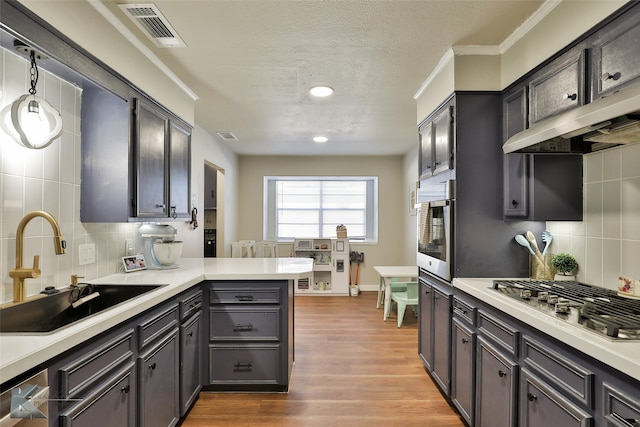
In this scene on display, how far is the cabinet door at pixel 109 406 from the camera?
1.21 meters

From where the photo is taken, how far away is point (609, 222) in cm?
184

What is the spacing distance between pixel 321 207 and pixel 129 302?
5.32 metres

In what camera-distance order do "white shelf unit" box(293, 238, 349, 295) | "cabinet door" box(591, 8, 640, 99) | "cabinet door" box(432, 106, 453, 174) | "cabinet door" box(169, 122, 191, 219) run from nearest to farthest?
"cabinet door" box(591, 8, 640, 99) → "cabinet door" box(432, 106, 453, 174) → "cabinet door" box(169, 122, 191, 219) → "white shelf unit" box(293, 238, 349, 295)

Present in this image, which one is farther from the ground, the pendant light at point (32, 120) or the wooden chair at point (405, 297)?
the pendant light at point (32, 120)

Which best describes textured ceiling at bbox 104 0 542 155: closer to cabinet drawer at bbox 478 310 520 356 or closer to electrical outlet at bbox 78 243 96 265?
electrical outlet at bbox 78 243 96 265

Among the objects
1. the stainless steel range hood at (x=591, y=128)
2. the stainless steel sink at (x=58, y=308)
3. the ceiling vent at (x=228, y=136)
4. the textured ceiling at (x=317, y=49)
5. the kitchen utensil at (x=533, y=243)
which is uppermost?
the textured ceiling at (x=317, y=49)

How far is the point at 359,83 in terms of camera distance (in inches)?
113

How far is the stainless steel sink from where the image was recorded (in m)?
1.47

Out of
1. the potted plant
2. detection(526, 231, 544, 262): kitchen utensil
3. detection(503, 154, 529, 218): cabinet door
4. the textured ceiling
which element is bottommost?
the potted plant

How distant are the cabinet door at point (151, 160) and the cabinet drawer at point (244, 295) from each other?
27.9 inches

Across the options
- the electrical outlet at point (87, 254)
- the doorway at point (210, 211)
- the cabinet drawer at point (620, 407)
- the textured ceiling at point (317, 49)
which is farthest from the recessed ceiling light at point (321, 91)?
the doorway at point (210, 211)

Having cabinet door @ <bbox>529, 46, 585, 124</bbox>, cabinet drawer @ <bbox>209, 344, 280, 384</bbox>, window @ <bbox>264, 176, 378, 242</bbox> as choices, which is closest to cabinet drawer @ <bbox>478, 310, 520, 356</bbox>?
cabinet door @ <bbox>529, 46, 585, 124</bbox>

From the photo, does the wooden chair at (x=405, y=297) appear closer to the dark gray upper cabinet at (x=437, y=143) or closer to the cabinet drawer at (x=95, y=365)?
the dark gray upper cabinet at (x=437, y=143)

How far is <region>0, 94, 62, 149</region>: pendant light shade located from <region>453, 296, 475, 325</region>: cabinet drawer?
2.45 m
